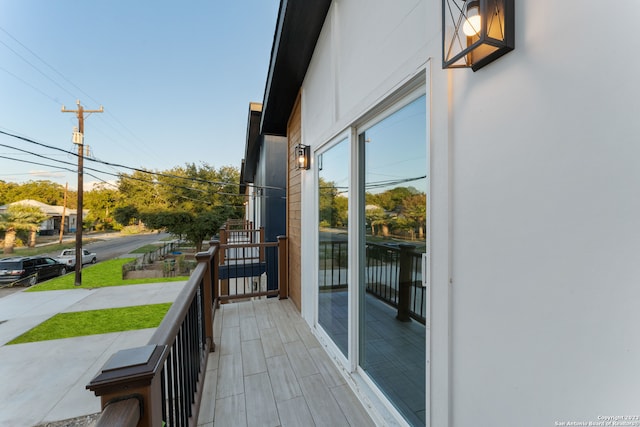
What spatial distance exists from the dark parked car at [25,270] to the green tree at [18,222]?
1096 cm

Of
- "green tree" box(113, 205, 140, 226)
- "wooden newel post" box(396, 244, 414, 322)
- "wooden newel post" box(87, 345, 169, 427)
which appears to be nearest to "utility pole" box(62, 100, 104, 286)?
"green tree" box(113, 205, 140, 226)

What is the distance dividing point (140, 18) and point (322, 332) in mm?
15598

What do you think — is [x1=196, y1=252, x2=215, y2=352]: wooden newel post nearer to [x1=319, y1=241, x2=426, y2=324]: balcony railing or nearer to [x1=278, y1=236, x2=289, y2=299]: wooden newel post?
[x1=319, y1=241, x2=426, y2=324]: balcony railing

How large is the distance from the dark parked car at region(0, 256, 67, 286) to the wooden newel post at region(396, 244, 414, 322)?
16886 mm

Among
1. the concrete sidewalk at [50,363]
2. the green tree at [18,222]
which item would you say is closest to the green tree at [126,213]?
the green tree at [18,222]

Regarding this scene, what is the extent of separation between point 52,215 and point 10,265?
66.5ft

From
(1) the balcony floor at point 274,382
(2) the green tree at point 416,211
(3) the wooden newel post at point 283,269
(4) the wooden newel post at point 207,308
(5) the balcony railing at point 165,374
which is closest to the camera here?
(5) the balcony railing at point 165,374

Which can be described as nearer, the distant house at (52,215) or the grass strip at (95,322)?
the grass strip at (95,322)

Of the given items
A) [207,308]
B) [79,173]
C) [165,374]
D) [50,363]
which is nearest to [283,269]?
[207,308]

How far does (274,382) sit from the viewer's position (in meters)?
2.29

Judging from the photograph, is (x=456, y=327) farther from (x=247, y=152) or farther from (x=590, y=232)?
(x=247, y=152)

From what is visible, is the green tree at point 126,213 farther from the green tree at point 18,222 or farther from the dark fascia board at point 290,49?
the dark fascia board at point 290,49

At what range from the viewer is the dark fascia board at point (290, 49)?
8.97 ft

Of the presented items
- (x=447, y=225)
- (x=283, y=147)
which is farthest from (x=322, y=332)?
(x=283, y=147)
